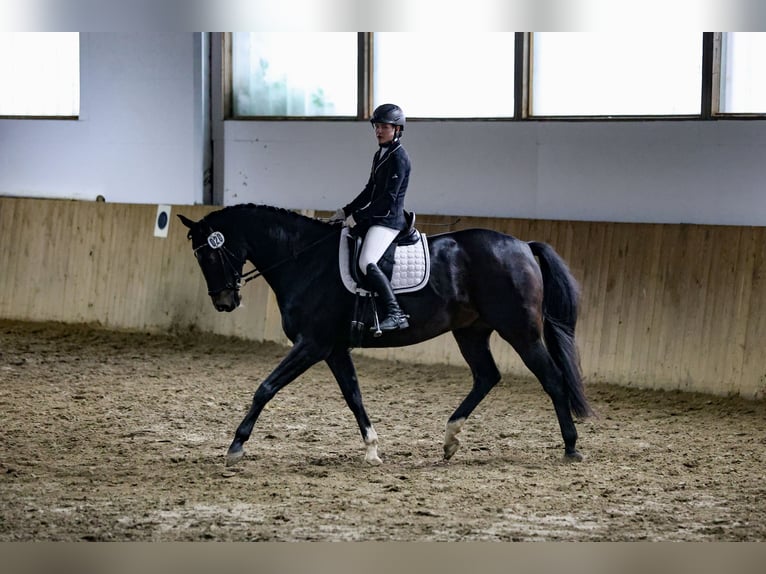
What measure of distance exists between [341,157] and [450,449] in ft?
17.0

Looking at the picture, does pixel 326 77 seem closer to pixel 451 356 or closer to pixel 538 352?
pixel 451 356

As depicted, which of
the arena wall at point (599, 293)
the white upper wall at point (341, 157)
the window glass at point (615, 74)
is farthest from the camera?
the window glass at point (615, 74)

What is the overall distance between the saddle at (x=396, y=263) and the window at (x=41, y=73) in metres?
7.49

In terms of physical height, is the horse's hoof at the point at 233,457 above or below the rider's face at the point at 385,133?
below

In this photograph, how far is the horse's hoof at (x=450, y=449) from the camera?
21.9ft

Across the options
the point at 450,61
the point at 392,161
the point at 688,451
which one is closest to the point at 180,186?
the point at 450,61

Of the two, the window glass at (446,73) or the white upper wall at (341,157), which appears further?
the window glass at (446,73)

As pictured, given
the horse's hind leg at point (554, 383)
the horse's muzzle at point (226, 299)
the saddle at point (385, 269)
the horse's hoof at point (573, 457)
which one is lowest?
the horse's hoof at point (573, 457)

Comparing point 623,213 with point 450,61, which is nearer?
point 623,213

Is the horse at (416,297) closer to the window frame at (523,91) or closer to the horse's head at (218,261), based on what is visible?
the horse's head at (218,261)

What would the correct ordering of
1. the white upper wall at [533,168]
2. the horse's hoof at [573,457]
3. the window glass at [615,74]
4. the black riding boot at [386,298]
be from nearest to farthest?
the black riding boot at [386,298], the horse's hoof at [573,457], the white upper wall at [533,168], the window glass at [615,74]

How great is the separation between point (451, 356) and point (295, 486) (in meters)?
4.24

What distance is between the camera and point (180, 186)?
12.2 m

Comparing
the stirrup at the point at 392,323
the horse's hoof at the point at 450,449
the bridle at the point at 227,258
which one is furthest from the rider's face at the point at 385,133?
the horse's hoof at the point at 450,449
